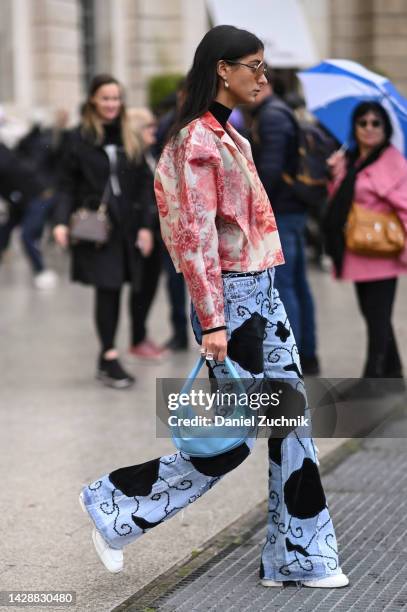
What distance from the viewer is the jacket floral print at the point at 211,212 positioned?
3602mm

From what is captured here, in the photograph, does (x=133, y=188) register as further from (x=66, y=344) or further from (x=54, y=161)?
(x=54, y=161)

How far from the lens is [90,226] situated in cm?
700

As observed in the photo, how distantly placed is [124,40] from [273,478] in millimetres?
15932

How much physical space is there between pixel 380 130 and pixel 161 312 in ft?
13.3

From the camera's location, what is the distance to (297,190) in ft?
22.6

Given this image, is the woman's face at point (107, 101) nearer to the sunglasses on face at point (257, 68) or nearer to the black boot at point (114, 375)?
the black boot at point (114, 375)

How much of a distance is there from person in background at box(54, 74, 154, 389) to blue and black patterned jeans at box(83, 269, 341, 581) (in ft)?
10.8

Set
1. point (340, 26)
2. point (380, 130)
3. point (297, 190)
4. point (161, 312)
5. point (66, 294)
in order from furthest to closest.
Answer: point (340, 26) → point (66, 294) → point (161, 312) → point (297, 190) → point (380, 130)

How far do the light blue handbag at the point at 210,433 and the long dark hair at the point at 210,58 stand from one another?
791 mm

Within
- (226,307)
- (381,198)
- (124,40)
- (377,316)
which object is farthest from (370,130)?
(124,40)

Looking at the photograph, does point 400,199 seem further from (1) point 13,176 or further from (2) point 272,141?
(1) point 13,176

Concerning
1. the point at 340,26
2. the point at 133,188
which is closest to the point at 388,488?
the point at 133,188

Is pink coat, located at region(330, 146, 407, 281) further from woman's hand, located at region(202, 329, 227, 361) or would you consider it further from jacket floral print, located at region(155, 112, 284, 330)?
woman's hand, located at region(202, 329, 227, 361)

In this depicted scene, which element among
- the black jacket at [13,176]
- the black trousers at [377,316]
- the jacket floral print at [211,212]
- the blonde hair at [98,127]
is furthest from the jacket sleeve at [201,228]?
the black jacket at [13,176]
